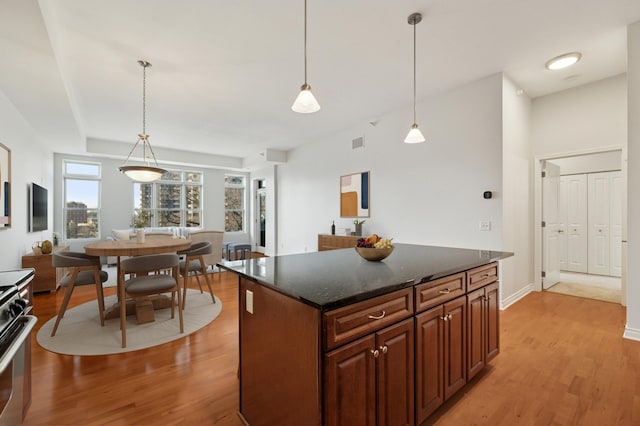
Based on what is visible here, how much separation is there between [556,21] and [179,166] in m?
8.22

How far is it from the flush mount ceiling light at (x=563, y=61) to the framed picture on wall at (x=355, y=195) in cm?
284

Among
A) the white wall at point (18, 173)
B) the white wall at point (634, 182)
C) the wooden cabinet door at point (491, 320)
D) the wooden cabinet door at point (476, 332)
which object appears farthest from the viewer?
the white wall at point (18, 173)

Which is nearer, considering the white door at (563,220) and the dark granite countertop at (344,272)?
→ the dark granite countertop at (344,272)

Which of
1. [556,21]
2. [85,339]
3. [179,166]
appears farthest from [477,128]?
[179,166]

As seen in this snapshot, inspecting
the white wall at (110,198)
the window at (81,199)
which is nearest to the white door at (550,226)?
the white wall at (110,198)

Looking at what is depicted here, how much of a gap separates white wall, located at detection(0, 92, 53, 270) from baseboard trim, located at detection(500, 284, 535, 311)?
6.15 metres

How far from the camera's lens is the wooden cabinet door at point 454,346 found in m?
1.69

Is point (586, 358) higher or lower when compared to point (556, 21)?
lower

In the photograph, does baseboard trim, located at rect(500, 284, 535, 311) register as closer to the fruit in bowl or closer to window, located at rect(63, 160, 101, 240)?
the fruit in bowl

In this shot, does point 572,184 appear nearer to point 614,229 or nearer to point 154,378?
point 614,229

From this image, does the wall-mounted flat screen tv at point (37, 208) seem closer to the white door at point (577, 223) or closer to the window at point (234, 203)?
the window at point (234, 203)

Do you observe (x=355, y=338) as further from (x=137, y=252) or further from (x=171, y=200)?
(x=171, y=200)

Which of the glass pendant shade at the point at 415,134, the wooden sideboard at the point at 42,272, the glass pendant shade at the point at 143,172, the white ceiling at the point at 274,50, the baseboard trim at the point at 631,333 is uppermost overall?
the white ceiling at the point at 274,50

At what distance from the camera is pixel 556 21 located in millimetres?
2605
